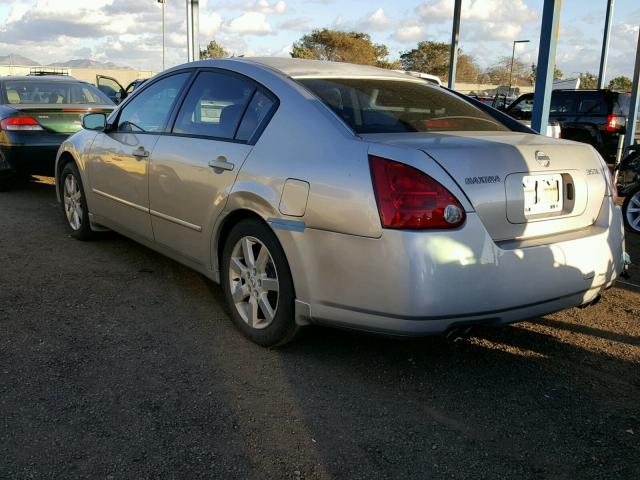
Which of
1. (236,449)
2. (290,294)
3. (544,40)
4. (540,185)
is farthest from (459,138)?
(544,40)

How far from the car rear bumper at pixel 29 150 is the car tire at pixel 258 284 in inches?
200

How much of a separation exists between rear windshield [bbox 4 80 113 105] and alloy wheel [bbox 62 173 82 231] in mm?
3059

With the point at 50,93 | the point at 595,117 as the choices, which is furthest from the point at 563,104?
the point at 50,93

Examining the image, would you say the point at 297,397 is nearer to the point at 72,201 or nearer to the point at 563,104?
the point at 72,201

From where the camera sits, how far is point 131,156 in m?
4.56

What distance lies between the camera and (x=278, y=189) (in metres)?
3.19

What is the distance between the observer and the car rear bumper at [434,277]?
274 cm

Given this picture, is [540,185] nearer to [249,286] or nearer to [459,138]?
[459,138]

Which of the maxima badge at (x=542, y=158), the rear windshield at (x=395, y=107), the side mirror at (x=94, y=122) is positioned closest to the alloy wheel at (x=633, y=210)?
the rear windshield at (x=395, y=107)

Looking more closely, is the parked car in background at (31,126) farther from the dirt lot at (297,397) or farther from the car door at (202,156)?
the car door at (202,156)

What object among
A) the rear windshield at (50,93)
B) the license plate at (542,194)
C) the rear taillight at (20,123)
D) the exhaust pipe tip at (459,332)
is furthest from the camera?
the rear windshield at (50,93)

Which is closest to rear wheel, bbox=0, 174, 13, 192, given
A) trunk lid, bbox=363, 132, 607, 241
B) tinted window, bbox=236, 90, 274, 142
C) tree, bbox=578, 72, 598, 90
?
tinted window, bbox=236, 90, 274, 142

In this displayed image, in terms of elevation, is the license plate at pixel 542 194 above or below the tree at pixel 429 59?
below

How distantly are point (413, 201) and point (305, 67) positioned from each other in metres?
1.50
